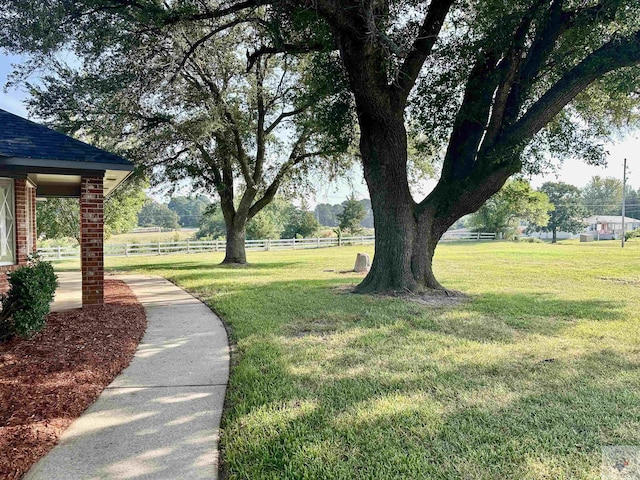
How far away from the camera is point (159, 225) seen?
7038 centimetres

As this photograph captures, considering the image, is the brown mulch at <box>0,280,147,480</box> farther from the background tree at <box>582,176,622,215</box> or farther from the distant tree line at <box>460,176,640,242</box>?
the background tree at <box>582,176,622,215</box>

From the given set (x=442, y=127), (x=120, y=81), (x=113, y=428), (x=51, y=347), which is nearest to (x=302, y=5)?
(x=442, y=127)

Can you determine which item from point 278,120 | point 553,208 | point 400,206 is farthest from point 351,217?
point 400,206

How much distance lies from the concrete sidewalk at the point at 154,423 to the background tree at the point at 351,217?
39512 millimetres

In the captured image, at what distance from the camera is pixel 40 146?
675cm

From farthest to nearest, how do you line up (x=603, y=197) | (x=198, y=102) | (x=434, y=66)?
(x=603, y=197) → (x=198, y=102) → (x=434, y=66)

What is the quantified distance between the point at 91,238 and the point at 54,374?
3629 millimetres

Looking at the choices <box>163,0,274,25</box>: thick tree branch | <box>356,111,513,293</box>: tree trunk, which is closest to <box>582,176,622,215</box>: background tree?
<box>356,111,513,293</box>: tree trunk

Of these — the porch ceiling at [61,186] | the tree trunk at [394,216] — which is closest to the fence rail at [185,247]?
the porch ceiling at [61,186]

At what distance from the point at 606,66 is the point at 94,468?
9092 mm

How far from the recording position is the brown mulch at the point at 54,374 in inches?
109

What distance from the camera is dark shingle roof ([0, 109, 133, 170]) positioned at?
21.1 ft

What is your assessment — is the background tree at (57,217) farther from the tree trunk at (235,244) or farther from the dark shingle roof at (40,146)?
the dark shingle roof at (40,146)

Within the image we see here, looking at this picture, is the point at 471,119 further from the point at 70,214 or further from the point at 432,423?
the point at 70,214
